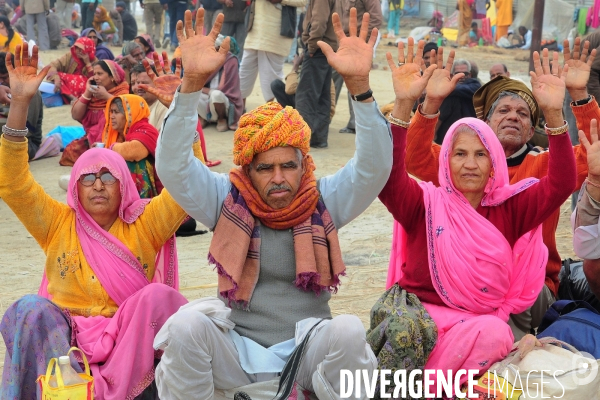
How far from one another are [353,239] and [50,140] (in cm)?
507

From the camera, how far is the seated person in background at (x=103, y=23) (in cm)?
2298

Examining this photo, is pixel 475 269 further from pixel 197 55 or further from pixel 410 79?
pixel 197 55

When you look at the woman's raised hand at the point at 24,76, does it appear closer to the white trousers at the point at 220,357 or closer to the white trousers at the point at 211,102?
the white trousers at the point at 220,357

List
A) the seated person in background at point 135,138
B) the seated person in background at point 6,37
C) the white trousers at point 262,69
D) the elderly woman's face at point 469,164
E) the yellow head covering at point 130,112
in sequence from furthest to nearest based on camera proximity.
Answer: the seated person in background at point 6,37
the white trousers at point 262,69
the yellow head covering at point 130,112
the seated person in background at point 135,138
the elderly woman's face at point 469,164

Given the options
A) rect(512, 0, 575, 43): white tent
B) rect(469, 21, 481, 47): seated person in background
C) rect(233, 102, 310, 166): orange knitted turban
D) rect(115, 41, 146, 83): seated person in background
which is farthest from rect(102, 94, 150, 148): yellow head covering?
rect(469, 21, 481, 47): seated person in background

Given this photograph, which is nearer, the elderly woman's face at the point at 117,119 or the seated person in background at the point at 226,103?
the elderly woman's face at the point at 117,119

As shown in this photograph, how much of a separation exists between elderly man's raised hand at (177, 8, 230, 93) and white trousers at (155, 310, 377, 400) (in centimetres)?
92

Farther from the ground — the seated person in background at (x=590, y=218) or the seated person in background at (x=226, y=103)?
the seated person in background at (x=590, y=218)

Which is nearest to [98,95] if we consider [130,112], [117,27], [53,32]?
[130,112]

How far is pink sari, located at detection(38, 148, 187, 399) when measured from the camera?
3818mm

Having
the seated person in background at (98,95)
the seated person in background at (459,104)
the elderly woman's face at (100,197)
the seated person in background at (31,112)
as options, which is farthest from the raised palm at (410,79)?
the seated person in background at (31,112)

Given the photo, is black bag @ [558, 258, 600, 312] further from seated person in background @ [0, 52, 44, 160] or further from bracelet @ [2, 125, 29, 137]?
seated person in background @ [0, 52, 44, 160]

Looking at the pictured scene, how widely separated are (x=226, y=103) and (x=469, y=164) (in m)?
7.86

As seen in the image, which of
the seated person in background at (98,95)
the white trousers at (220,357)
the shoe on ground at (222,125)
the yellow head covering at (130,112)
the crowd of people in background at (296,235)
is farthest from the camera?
the shoe on ground at (222,125)
